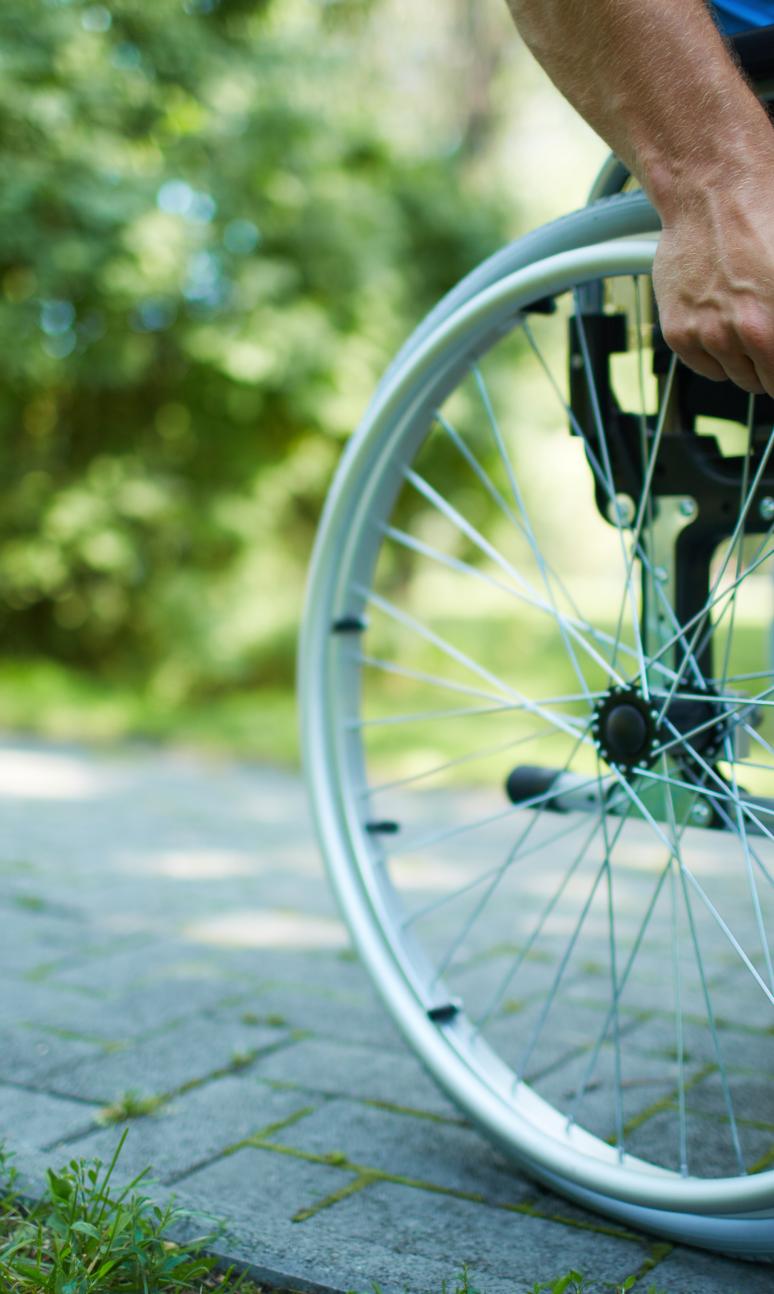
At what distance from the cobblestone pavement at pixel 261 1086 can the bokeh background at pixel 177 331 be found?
10.8 ft

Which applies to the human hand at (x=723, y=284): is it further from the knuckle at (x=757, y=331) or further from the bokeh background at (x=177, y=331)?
the bokeh background at (x=177, y=331)

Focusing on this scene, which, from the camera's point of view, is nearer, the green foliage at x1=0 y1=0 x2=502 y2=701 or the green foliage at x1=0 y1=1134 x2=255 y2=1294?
the green foliage at x1=0 y1=1134 x2=255 y2=1294

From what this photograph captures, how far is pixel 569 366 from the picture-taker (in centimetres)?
146

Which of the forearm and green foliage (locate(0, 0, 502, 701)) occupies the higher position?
→ green foliage (locate(0, 0, 502, 701))

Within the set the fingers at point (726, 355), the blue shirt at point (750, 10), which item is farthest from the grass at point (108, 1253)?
the blue shirt at point (750, 10)

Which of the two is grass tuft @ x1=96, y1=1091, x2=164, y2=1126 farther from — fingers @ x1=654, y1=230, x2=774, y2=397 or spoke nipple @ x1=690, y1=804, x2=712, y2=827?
fingers @ x1=654, y1=230, x2=774, y2=397

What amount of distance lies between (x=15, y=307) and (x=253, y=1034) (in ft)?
17.4

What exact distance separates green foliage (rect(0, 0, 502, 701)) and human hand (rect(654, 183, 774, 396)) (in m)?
5.50

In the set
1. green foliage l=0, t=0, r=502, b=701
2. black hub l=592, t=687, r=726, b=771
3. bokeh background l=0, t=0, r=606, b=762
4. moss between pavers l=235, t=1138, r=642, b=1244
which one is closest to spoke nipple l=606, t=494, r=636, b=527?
black hub l=592, t=687, r=726, b=771

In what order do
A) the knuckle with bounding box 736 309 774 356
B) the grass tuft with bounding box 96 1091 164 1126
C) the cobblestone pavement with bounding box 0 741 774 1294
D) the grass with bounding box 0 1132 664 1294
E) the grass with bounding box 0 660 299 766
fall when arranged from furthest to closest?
1. the grass with bounding box 0 660 299 766
2. the grass tuft with bounding box 96 1091 164 1126
3. the cobblestone pavement with bounding box 0 741 774 1294
4. the grass with bounding box 0 1132 664 1294
5. the knuckle with bounding box 736 309 774 356

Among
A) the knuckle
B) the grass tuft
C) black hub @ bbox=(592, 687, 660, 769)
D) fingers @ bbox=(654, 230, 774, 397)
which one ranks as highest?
fingers @ bbox=(654, 230, 774, 397)

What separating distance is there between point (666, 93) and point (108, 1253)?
1025 mm

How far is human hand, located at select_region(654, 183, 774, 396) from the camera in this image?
0.99 m

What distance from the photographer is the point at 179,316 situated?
258 inches
